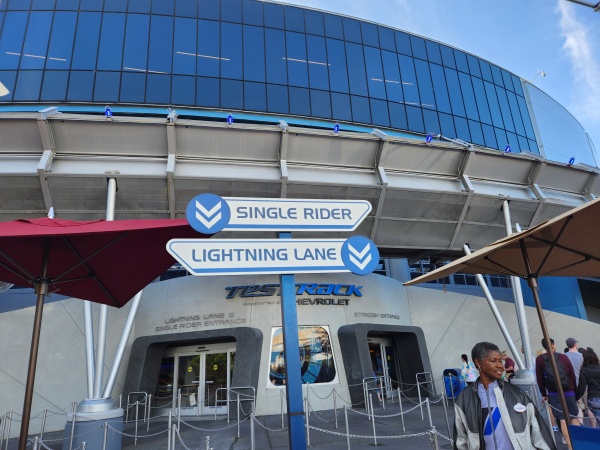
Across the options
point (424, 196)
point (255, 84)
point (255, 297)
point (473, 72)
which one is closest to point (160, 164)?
point (255, 297)

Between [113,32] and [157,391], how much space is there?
17.1 metres

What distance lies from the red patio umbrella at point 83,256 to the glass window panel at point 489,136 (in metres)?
23.6

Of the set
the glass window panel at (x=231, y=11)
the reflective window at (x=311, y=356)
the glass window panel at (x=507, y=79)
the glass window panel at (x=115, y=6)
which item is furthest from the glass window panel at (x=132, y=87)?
the glass window panel at (x=507, y=79)

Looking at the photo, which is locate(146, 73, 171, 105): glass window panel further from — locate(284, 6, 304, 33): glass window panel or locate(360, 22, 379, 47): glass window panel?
locate(360, 22, 379, 47): glass window panel

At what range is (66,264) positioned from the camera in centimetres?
516

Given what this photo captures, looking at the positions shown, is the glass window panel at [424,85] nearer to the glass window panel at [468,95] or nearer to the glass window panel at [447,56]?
the glass window panel at [447,56]

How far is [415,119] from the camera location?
22297mm

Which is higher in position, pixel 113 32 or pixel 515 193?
pixel 113 32

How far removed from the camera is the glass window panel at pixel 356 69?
70.9 feet

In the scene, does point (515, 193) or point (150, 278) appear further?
point (515, 193)

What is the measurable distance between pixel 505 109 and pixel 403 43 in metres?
8.49

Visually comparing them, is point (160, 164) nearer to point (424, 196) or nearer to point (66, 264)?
point (66, 264)

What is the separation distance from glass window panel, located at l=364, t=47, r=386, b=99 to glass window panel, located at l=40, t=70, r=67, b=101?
15.4m

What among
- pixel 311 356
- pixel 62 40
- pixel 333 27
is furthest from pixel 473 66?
pixel 62 40
